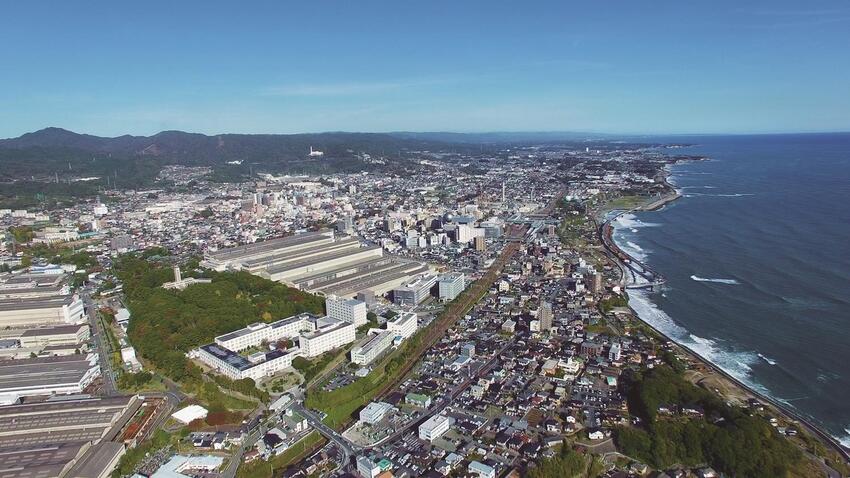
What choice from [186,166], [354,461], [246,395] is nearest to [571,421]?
[354,461]

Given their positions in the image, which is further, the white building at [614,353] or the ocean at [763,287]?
the white building at [614,353]

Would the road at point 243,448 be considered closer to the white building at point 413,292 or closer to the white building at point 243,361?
the white building at point 243,361

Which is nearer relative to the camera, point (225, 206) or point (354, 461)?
point (354, 461)

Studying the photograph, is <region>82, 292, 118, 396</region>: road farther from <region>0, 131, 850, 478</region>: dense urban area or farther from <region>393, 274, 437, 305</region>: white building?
<region>393, 274, 437, 305</region>: white building

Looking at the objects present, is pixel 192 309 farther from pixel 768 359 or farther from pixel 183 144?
pixel 183 144

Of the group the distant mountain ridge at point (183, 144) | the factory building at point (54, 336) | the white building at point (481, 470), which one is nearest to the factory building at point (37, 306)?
the factory building at point (54, 336)

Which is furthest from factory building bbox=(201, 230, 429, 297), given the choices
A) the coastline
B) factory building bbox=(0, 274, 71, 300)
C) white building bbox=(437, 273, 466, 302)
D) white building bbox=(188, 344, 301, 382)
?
the coastline

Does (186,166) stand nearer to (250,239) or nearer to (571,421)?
(250,239)
